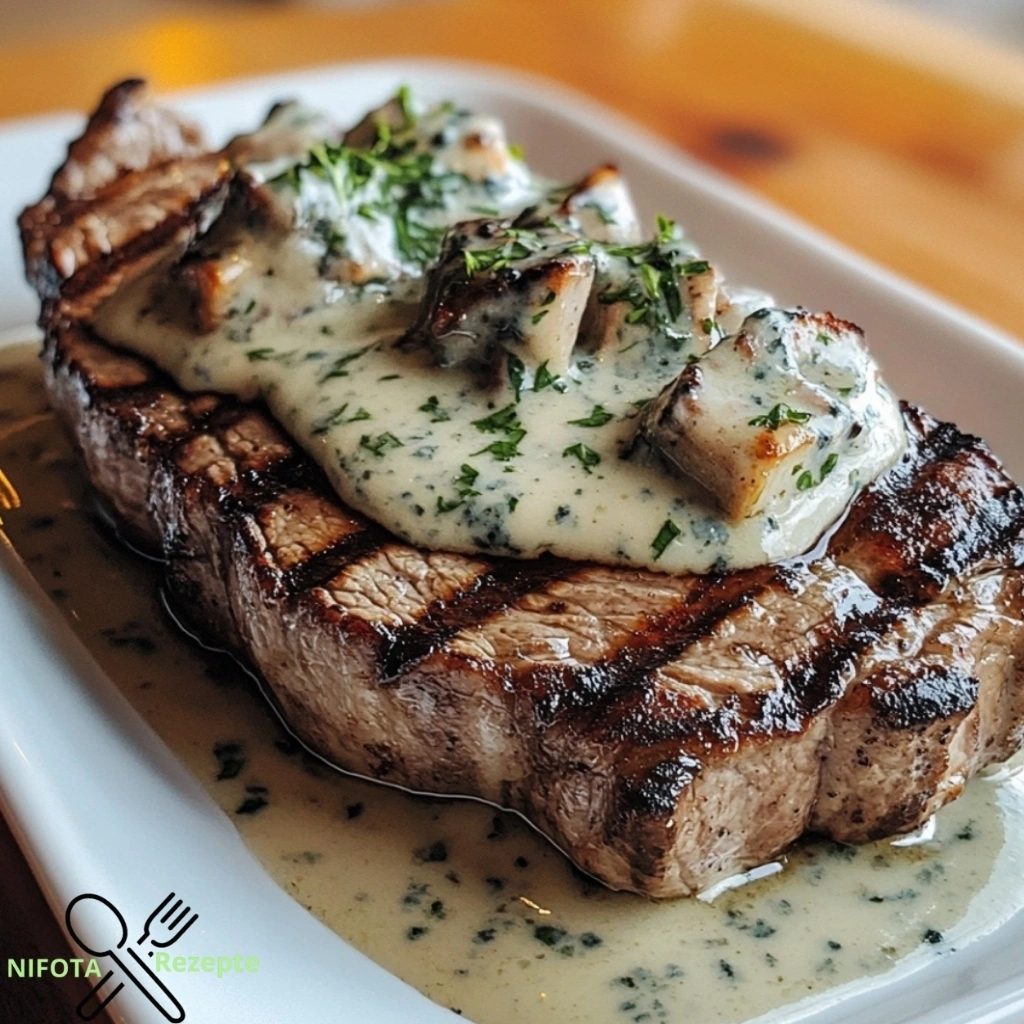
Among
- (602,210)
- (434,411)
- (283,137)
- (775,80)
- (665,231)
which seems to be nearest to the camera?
(434,411)

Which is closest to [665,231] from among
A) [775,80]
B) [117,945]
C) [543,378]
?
[543,378]

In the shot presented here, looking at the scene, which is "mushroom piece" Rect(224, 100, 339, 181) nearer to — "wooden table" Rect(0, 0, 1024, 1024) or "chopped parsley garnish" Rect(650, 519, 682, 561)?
"chopped parsley garnish" Rect(650, 519, 682, 561)

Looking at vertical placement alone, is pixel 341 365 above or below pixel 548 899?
above

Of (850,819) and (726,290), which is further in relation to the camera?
(726,290)

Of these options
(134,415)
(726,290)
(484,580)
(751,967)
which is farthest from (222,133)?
(751,967)

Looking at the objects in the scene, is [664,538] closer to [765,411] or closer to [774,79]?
[765,411]

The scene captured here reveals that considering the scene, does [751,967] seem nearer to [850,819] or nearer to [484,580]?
[850,819]

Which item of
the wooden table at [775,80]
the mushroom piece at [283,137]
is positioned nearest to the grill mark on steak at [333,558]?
the mushroom piece at [283,137]
